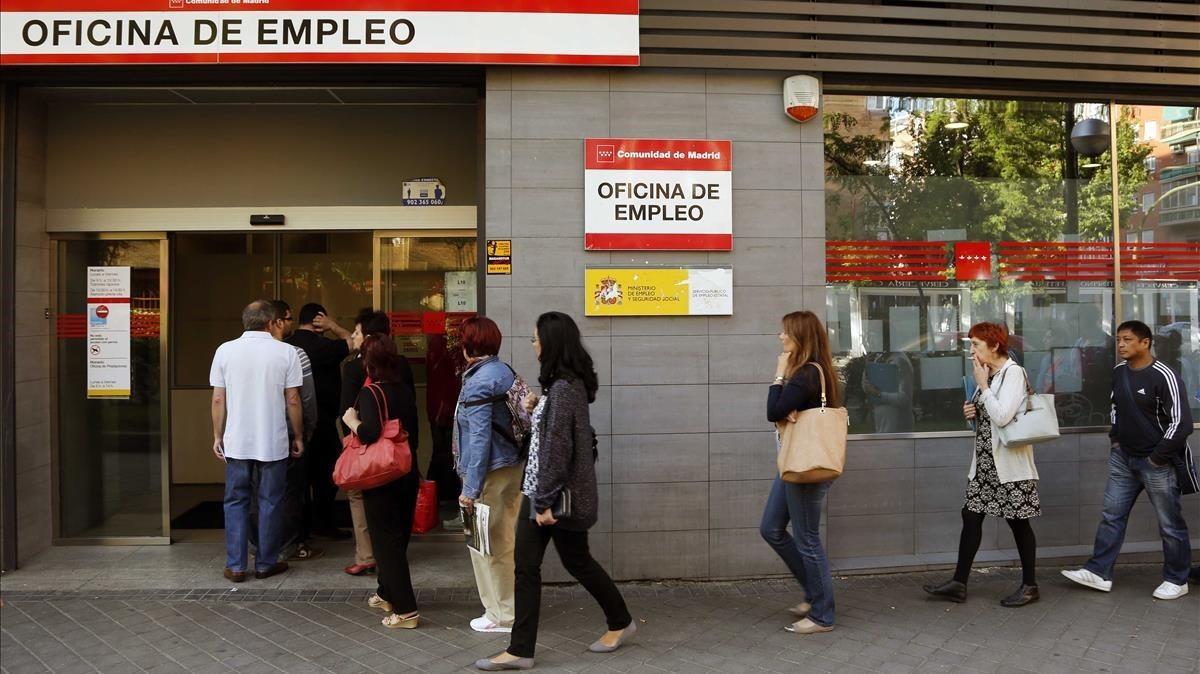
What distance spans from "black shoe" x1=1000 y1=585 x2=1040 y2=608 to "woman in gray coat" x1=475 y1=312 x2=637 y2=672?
8.72ft

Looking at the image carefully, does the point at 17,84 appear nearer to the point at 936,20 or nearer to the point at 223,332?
the point at 223,332

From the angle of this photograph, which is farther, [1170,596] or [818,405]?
[1170,596]

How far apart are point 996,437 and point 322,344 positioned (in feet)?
15.7

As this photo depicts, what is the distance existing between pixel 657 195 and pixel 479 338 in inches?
73.2

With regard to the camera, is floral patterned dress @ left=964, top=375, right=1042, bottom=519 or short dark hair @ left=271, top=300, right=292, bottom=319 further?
short dark hair @ left=271, top=300, right=292, bottom=319

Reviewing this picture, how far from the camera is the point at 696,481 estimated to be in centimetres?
596

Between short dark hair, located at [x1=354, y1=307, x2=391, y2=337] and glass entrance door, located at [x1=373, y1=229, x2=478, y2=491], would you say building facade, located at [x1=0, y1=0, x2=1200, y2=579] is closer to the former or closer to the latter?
glass entrance door, located at [x1=373, y1=229, x2=478, y2=491]

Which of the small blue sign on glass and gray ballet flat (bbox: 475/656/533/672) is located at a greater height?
the small blue sign on glass

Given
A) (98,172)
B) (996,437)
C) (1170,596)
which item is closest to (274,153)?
(98,172)

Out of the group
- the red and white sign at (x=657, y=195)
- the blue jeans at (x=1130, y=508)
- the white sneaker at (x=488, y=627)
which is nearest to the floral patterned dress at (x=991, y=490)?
the blue jeans at (x=1130, y=508)

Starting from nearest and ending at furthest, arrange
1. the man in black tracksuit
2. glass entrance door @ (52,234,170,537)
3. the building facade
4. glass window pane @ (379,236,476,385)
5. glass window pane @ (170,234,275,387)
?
the man in black tracksuit < the building facade < glass entrance door @ (52,234,170,537) < glass window pane @ (379,236,476,385) < glass window pane @ (170,234,275,387)

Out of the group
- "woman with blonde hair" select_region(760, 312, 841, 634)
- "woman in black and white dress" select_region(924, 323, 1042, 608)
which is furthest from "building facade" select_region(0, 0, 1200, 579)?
"woman with blonde hair" select_region(760, 312, 841, 634)

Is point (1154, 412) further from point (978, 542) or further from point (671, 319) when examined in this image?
point (671, 319)

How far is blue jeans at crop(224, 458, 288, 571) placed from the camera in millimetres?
6008
